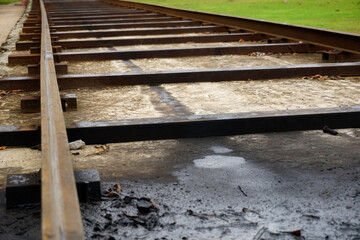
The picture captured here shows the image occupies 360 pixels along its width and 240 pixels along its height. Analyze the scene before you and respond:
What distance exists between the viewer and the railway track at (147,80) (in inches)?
79.7

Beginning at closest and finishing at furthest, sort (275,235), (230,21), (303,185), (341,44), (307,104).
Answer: (275,235)
(303,185)
(307,104)
(341,44)
(230,21)

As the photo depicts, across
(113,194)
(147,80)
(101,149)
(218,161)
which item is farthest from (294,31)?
(113,194)

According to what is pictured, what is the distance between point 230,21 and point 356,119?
823cm

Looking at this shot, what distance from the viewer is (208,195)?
2.75 meters

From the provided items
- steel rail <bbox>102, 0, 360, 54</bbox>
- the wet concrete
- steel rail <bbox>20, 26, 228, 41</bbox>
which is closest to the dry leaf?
the wet concrete

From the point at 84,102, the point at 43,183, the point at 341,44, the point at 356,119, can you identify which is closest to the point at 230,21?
the point at 341,44

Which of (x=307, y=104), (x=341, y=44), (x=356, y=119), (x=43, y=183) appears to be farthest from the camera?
(x=341, y=44)

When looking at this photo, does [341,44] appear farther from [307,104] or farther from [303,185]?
[303,185]

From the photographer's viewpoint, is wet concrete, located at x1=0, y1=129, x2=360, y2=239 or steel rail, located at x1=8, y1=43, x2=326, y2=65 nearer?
wet concrete, located at x1=0, y1=129, x2=360, y2=239

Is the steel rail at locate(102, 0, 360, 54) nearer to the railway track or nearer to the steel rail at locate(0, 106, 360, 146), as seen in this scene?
the railway track

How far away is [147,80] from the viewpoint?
19.3ft

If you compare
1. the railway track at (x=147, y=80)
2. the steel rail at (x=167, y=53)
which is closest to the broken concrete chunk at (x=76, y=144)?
the railway track at (x=147, y=80)

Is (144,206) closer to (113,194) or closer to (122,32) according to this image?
(113,194)

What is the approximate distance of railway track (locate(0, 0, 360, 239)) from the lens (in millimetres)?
2023
